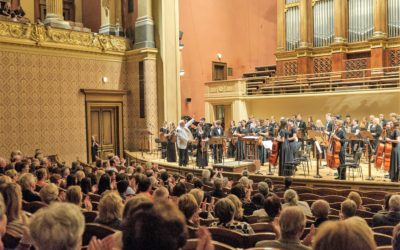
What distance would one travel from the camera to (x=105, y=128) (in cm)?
1414

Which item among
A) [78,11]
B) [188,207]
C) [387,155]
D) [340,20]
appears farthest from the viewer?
[340,20]

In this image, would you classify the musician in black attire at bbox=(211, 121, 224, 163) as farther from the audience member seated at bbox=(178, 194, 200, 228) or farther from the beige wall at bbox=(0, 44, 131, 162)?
the audience member seated at bbox=(178, 194, 200, 228)

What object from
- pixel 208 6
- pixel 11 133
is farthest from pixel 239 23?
pixel 11 133

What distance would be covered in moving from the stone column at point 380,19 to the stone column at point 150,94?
28.7 feet

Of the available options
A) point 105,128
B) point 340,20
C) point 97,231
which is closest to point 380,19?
point 340,20

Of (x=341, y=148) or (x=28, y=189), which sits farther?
(x=341, y=148)

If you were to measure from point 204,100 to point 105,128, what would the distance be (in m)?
5.81

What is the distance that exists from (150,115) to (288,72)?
24.2 feet

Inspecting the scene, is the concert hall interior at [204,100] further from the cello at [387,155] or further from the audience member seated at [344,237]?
the audience member seated at [344,237]

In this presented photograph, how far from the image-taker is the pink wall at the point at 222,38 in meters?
18.4

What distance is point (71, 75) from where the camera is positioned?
1294 cm

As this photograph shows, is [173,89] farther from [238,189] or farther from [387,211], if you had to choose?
[387,211]

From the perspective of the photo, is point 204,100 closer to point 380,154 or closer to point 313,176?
point 313,176

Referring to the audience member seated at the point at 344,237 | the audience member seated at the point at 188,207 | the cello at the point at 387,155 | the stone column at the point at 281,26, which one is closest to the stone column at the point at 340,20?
the stone column at the point at 281,26
